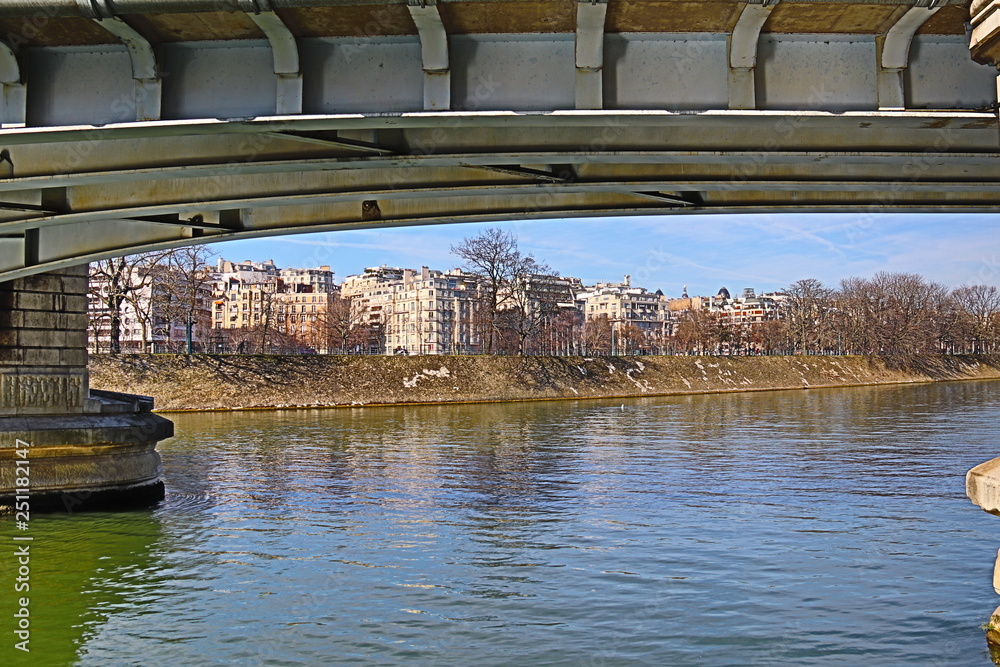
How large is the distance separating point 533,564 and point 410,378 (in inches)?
1965

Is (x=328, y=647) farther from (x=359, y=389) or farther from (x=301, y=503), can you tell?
(x=359, y=389)

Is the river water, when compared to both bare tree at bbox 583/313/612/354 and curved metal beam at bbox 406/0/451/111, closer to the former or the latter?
curved metal beam at bbox 406/0/451/111

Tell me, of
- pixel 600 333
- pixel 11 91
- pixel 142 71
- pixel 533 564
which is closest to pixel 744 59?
pixel 142 71

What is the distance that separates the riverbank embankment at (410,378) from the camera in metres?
54.7

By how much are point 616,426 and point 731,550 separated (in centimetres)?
2553

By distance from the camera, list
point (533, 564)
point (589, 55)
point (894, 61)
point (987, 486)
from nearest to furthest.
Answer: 1. point (987, 486)
2. point (589, 55)
3. point (894, 61)
4. point (533, 564)

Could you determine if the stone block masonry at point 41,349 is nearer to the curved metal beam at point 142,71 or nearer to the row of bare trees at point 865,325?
the curved metal beam at point 142,71

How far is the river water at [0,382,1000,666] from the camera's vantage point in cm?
1033

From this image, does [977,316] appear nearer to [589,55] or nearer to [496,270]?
[496,270]

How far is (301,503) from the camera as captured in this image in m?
20.2

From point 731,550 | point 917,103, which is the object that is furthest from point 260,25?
point 731,550
